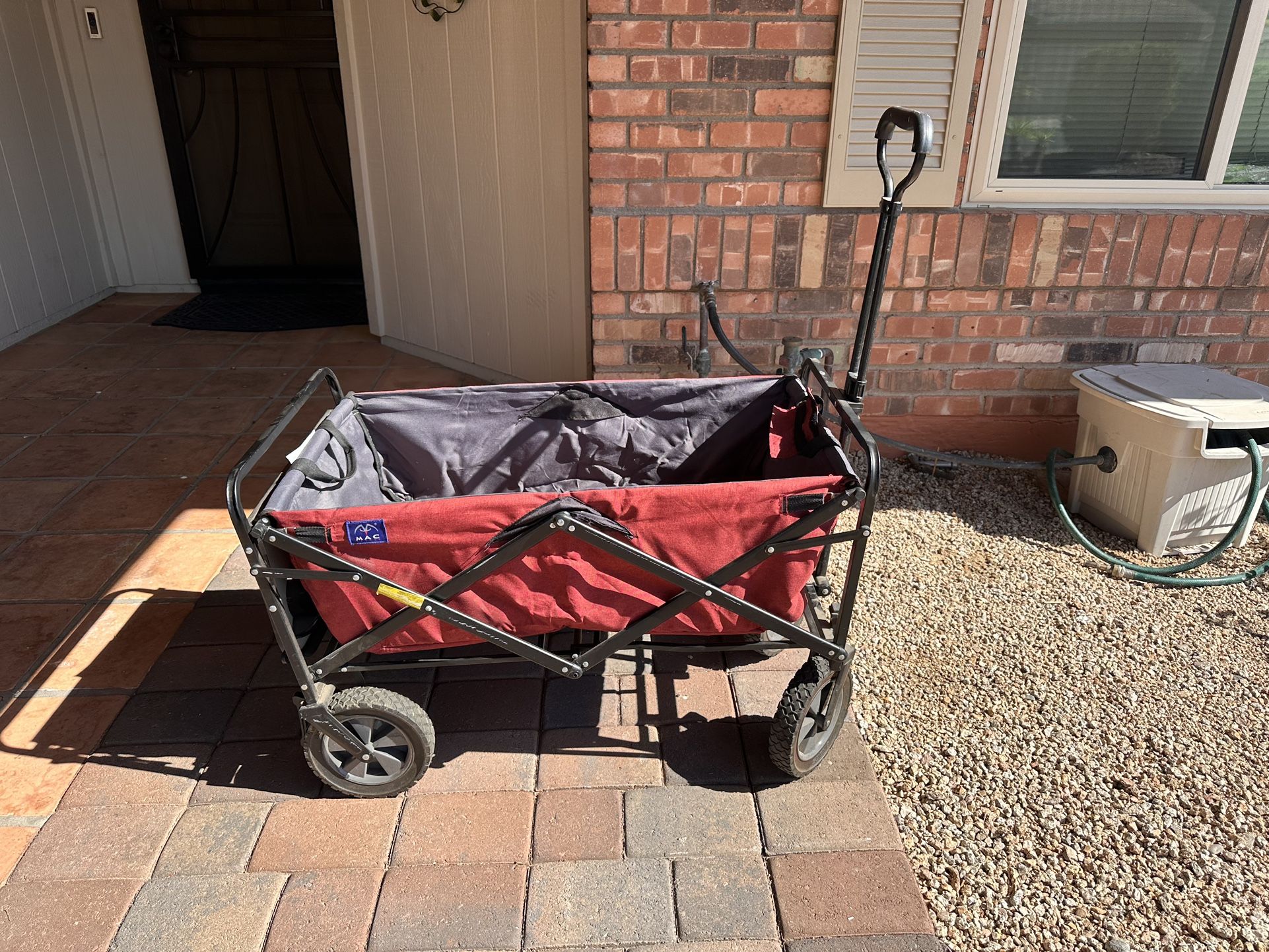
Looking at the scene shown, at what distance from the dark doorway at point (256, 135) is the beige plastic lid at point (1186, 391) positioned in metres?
4.61

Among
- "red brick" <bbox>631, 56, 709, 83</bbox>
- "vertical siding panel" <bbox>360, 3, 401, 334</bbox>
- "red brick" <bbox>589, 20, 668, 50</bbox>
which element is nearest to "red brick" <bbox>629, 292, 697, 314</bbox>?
"red brick" <bbox>631, 56, 709, 83</bbox>

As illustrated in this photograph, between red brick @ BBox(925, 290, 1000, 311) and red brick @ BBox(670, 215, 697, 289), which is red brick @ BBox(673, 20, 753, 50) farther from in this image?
red brick @ BBox(925, 290, 1000, 311)

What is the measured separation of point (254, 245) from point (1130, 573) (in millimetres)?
5479

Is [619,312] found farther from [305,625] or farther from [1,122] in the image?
[1,122]

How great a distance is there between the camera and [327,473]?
221 cm

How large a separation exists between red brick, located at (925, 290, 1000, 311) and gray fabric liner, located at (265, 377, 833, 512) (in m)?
1.22

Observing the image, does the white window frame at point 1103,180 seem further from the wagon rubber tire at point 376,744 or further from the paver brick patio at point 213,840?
the paver brick patio at point 213,840

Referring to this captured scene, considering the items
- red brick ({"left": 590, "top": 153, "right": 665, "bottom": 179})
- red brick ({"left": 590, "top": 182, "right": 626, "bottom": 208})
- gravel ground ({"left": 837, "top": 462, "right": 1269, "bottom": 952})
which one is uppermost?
red brick ({"left": 590, "top": 153, "right": 665, "bottom": 179})

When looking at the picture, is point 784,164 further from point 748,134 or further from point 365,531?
point 365,531

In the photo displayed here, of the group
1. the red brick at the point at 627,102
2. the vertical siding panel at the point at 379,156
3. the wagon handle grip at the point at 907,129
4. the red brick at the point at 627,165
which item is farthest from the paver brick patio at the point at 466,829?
the vertical siding panel at the point at 379,156

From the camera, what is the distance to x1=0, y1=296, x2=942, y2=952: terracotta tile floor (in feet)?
6.08

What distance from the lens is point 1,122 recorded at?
16.5ft

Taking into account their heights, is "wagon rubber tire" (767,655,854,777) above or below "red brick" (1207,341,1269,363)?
below

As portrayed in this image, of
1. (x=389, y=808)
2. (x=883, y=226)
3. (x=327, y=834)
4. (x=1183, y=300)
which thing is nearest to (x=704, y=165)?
(x=883, y=226)
